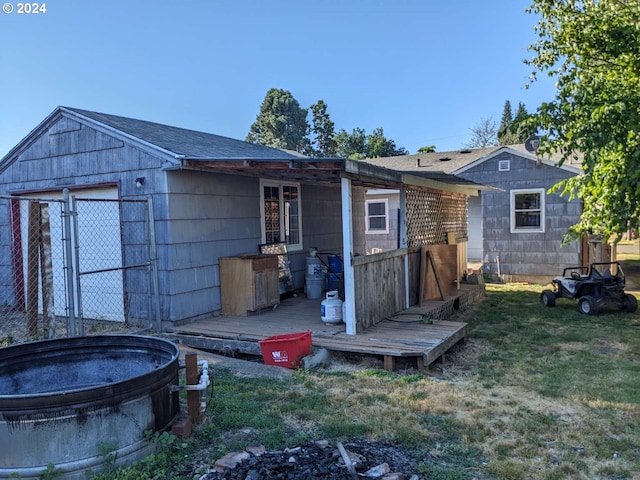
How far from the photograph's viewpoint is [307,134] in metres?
40.8

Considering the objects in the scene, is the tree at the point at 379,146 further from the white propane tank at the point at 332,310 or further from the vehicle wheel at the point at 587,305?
the white propane tank at the point at 332,310

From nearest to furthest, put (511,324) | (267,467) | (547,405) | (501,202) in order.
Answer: (267,467) < (547,405) < (511,324) < (501,202)

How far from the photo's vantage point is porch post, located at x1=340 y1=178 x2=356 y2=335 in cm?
570

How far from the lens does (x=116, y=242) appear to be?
23.1 ft

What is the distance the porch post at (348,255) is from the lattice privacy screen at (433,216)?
7.80 feet

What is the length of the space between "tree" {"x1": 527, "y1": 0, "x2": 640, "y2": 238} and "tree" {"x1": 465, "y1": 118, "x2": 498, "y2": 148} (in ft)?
111

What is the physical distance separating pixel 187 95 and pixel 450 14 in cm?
1585

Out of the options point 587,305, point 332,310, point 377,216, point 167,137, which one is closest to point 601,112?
point 332,310

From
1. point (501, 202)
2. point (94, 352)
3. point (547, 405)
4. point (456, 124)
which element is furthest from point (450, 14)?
point (456, 124)

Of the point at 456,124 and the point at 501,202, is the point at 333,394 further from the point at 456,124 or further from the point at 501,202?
the point at 456,124

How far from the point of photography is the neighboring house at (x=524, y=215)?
12.0m

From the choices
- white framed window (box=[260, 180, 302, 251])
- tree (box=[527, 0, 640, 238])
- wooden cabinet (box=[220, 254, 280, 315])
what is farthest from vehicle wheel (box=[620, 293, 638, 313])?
Answer: wooden cabinet (box=[220, 254, 280, 315])

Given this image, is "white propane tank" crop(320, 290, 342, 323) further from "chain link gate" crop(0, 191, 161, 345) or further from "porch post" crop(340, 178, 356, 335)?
"chain link gate" crop(0, 191, 161, 345)

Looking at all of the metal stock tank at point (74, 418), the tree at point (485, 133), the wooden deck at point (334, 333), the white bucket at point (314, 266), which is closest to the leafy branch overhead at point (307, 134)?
the tree at point (485, 133)
